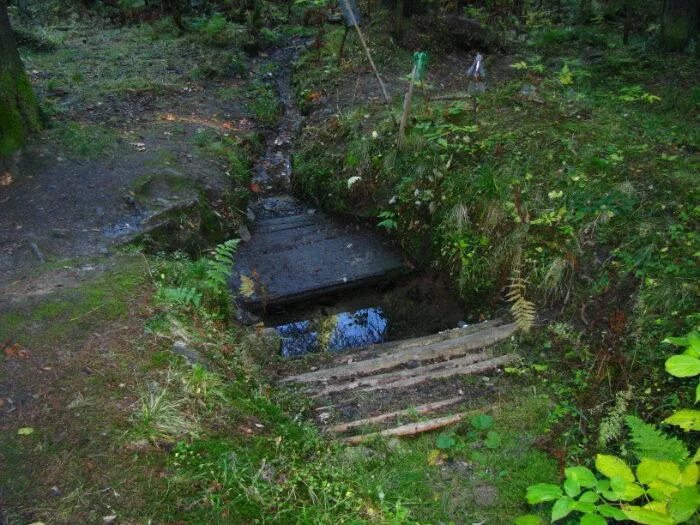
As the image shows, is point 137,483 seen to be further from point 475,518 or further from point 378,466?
point 475,518

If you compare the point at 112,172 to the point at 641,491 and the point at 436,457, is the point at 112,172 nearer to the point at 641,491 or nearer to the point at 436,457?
the point at 436,457

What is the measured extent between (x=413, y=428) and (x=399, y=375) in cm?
63

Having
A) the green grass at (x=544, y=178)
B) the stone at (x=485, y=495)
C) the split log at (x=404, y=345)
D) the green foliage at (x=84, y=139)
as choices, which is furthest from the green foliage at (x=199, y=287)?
the green foliage at (x=84, y=139)

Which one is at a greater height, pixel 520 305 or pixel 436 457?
A: pixel 520 305

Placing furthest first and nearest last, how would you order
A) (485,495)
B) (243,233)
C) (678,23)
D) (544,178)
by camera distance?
(678,23)
(243,233)
(544,178)
(485,495)

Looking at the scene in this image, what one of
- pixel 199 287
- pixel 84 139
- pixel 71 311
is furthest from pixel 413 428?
pixel 84 139

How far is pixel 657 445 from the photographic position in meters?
2.82

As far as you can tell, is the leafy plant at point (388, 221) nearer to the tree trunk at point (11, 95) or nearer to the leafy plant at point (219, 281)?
the leafy plant at point (219, 281)

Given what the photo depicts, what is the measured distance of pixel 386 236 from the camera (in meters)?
7.09

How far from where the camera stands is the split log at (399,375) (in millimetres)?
4352

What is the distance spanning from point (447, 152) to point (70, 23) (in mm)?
14022

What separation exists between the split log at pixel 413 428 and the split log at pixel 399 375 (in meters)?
0.52

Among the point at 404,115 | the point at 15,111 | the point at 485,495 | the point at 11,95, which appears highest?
the point at 11,95

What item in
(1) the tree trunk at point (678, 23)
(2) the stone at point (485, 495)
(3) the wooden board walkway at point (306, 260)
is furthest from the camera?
(1) the tree trunk at point (678, 23)
